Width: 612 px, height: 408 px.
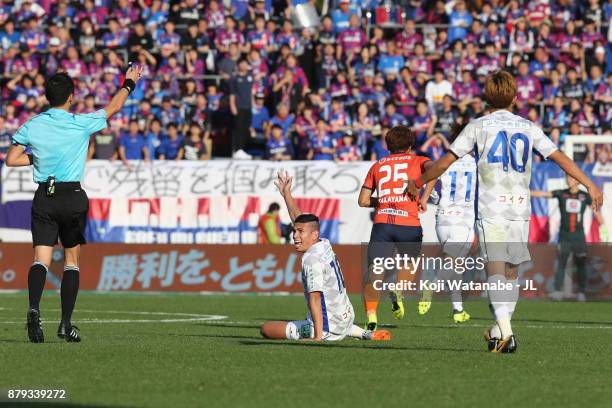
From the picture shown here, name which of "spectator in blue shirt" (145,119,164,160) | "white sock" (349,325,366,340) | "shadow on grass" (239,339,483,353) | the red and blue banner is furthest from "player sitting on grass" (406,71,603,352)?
"spectator in blue shirt" (145,119,164,160)

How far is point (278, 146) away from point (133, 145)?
306 centimetres

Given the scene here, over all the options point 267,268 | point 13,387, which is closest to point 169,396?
point 13,387

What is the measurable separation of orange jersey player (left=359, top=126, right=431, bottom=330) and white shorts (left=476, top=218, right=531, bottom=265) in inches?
139

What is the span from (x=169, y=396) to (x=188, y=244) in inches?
736

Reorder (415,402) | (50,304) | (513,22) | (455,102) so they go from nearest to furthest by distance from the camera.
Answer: (415,402), (50,304), (455,102), (513,22)

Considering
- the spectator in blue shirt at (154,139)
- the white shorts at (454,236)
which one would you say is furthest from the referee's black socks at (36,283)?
the spectator in blue shirt at (154,139)

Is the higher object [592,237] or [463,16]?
[463,16]

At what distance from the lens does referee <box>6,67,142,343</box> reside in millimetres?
12109

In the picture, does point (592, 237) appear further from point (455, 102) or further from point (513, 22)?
point (513, 22)

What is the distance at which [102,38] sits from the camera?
1288 inches

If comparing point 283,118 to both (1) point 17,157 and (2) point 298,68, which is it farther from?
(1) point 17,157

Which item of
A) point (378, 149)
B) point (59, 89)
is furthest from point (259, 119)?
point (59, 89)

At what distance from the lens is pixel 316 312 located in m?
12.0

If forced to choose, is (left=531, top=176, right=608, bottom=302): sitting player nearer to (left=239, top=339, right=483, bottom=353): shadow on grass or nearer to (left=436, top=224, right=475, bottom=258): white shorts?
(left=436, top=224, right=475, bottom=258): white shorts
